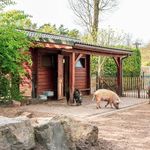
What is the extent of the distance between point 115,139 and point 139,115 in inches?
221

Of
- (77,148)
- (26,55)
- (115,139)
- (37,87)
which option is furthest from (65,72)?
(77,148)

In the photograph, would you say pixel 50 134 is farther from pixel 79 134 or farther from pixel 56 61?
pixel 56 61

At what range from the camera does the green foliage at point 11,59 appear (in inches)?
545

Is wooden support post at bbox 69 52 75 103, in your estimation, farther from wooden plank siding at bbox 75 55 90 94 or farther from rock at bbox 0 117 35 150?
rock at bbox 0 117 35 150

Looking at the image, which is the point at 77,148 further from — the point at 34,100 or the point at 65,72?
the point at 65,72

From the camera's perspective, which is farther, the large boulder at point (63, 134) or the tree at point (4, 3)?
the tree at point (4, 3)

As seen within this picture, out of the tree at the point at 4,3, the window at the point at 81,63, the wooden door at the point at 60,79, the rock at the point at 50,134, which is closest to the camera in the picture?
the rock at the point at 50,134

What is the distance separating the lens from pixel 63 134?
6.61 metres

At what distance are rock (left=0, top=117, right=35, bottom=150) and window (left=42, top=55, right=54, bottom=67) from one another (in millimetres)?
14194

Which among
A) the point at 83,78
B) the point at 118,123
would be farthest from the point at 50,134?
the point at 83,78

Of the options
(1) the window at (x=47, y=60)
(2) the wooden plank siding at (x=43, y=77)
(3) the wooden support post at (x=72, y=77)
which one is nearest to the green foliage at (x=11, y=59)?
(3) the wooden support post at (x=72, y=77)

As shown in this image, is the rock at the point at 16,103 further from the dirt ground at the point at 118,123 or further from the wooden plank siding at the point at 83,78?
the wooden plank siding at the point at 83,78

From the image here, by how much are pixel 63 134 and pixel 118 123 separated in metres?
6.00

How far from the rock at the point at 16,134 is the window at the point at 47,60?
14194 millimetres
